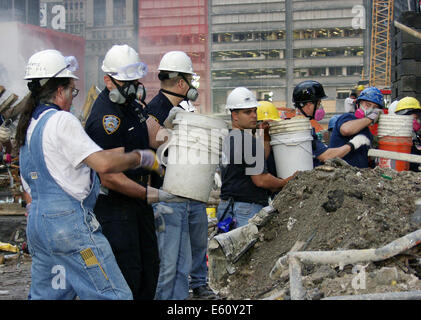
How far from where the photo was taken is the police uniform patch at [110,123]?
3992 millimetres

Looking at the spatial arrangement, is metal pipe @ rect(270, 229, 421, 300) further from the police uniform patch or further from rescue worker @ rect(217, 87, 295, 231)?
rescue worker @ rect(217, 87, 295, 231)

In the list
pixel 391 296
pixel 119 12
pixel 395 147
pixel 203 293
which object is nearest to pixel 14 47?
pixel 119 12

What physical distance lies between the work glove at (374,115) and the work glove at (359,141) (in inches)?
9.4

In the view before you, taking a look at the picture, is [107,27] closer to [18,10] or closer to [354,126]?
[18,10]

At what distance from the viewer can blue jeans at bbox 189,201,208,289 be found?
5.84m

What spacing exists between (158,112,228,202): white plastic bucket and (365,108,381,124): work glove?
2.71 meters

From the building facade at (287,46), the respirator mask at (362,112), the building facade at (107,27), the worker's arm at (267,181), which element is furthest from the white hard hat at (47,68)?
the building facade at (107,27)

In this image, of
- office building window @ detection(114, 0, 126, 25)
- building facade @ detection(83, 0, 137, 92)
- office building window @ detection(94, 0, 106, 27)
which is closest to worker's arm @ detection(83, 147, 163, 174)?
building facade @ detection(83, 0, 137, 92)

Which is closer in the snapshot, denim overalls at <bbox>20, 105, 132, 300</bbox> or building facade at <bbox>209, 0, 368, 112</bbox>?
denim overalls at <bbox>20, 105, 132, 300</bbox>

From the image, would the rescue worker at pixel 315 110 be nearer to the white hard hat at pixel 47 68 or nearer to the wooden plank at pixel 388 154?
the wooden plank at pixel 388 154

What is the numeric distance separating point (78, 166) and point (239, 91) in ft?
8.83

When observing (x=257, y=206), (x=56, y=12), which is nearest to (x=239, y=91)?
(x=257, y=206)

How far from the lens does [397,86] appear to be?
13414 millimetres
